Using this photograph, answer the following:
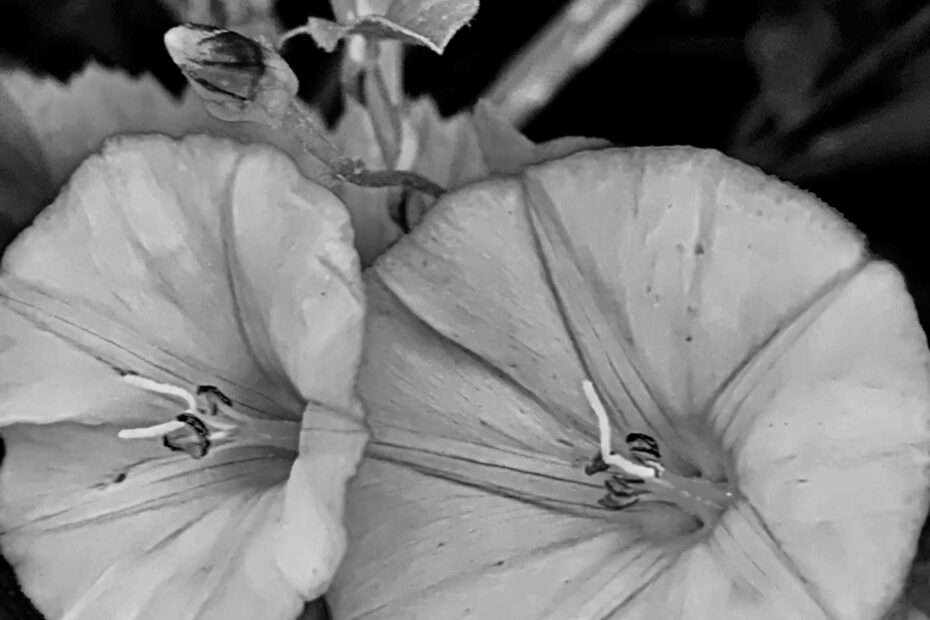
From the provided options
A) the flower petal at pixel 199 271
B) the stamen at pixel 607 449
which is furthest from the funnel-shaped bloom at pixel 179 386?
the stamen at pixel 607 449

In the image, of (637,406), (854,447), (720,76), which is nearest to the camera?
(854,447)

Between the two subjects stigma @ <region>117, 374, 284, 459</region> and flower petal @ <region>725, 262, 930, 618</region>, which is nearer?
flower petal @ <region>725, 262, 930, 618</region>

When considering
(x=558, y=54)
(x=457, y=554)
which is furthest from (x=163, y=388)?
(x=558, y=54)

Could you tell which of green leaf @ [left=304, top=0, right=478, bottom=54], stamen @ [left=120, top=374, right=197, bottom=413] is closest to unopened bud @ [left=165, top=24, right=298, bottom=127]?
green leaf @ [left=304, top=0, right=478, bottom=54]

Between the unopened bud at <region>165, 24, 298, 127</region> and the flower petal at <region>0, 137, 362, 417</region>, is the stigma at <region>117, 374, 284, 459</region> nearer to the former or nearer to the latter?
the flower petal at <region>0, 137, 362, 417</region>

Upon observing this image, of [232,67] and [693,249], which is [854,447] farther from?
[232,67]

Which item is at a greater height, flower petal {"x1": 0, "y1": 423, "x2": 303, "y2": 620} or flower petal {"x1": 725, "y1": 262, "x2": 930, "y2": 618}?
flower petal {"x1": 725, "y1": 262, "x2": 930, "y2": 618}
